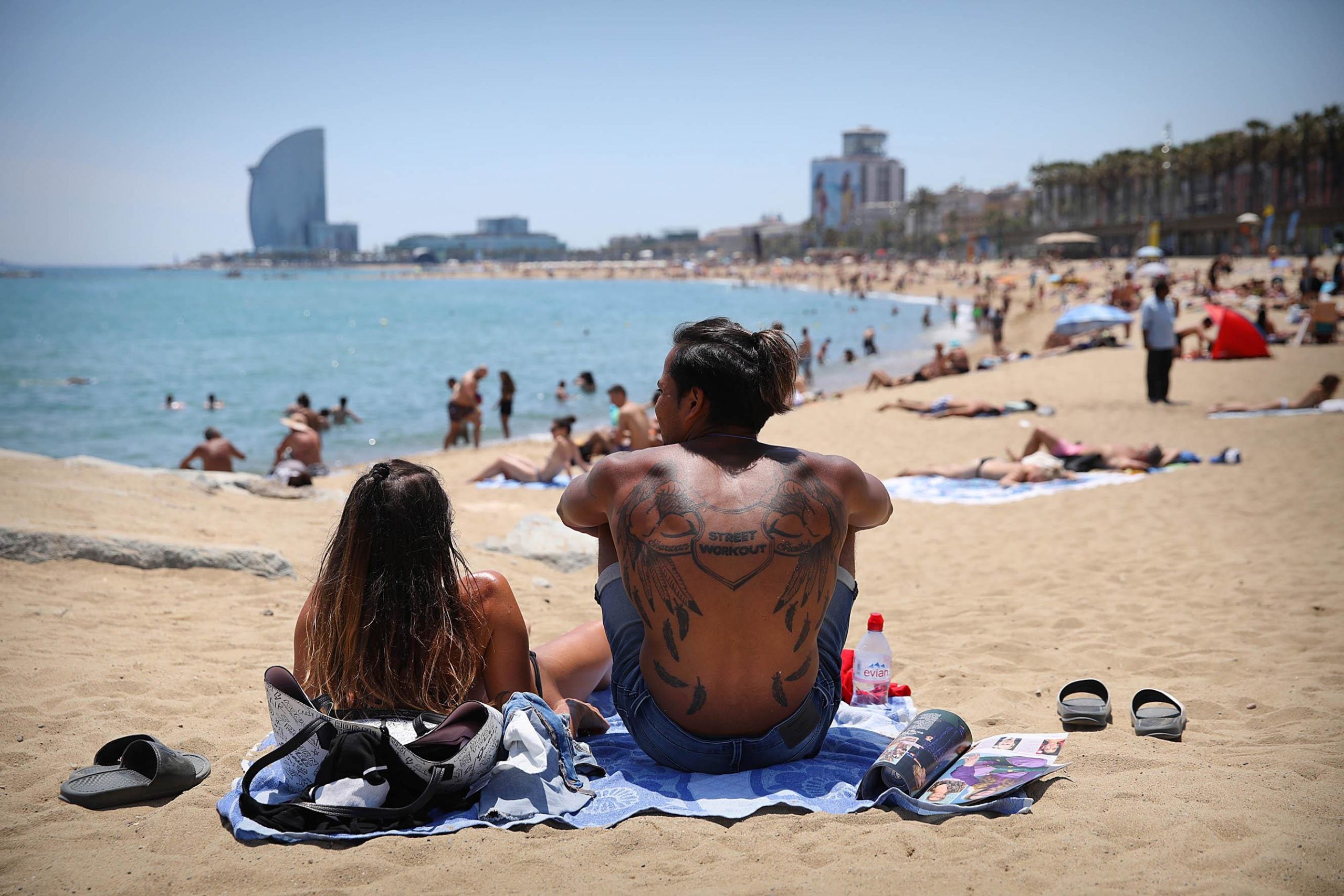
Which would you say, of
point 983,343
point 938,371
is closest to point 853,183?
point 983,343

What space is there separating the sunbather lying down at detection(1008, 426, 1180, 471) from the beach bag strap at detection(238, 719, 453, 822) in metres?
7.08

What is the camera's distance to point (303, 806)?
2.21 m

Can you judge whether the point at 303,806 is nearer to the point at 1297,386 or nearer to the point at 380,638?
the point at 380,638

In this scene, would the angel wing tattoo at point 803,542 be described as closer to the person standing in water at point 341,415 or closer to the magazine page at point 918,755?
the magazine page at point 918,755

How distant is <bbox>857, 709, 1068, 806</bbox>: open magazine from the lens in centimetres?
234

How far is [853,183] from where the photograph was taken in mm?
173250

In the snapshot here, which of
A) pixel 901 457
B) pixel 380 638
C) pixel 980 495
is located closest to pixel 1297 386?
pixel 901 457

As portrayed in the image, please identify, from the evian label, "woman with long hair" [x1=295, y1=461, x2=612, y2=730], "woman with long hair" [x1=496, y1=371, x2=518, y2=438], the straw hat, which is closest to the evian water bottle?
Result: the evian label

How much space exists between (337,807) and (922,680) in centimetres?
230

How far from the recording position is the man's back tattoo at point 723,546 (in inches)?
→ 91.3

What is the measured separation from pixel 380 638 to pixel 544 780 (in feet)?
1.80

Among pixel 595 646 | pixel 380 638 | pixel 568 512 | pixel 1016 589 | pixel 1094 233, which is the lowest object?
pixel 1016 589

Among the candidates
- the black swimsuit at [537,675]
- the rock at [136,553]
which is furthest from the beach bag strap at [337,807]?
the rock at [136,553]

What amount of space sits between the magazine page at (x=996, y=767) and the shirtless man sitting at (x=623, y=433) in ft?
23.8
